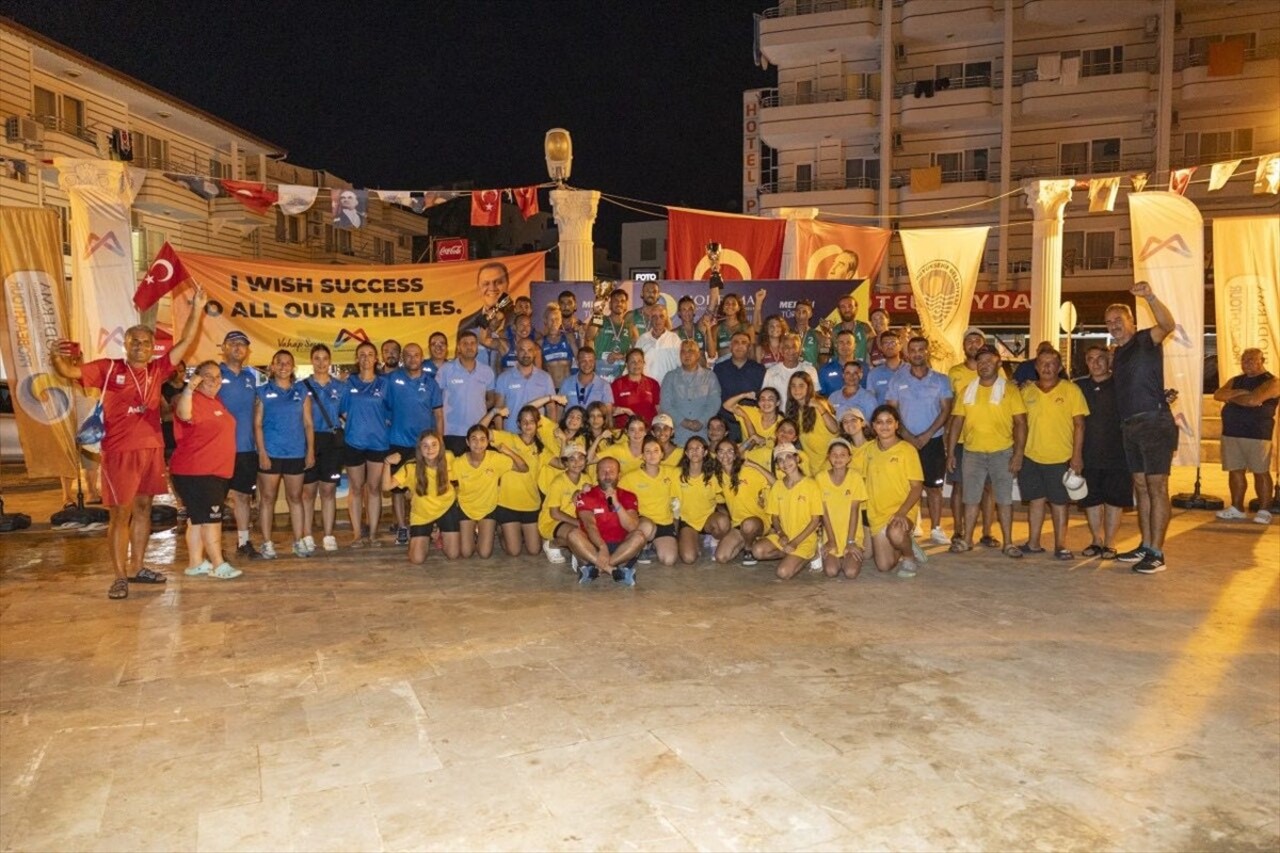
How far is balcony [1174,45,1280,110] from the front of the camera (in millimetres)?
26859

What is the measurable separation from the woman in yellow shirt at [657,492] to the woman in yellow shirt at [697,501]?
10cm

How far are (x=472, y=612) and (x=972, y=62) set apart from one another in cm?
3007

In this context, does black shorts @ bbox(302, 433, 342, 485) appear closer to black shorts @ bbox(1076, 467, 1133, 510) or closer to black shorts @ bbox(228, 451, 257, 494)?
black shorts @ bbox(228, 451, 257, 494)

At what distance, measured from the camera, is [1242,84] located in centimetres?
2703

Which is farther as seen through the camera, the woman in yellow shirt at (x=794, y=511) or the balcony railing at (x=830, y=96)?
the balcony railing at (x=830, y=96)

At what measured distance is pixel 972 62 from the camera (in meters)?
30.2

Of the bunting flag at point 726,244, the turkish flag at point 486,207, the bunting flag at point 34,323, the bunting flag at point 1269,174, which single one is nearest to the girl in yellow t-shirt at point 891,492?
the bunting flag at point 726,244

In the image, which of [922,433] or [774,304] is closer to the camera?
[922,433]

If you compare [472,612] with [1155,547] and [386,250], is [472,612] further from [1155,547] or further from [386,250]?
[386,250]

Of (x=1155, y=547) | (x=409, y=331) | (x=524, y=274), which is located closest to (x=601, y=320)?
(x=524, y=274)

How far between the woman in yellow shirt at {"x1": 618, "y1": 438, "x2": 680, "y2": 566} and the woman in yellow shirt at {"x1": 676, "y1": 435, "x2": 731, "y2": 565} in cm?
10

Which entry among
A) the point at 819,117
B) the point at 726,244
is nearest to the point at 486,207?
the point at 726,244

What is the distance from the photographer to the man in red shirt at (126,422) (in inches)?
263

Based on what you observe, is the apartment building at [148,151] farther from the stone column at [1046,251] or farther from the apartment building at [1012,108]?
the apartment building at [1012,108]
